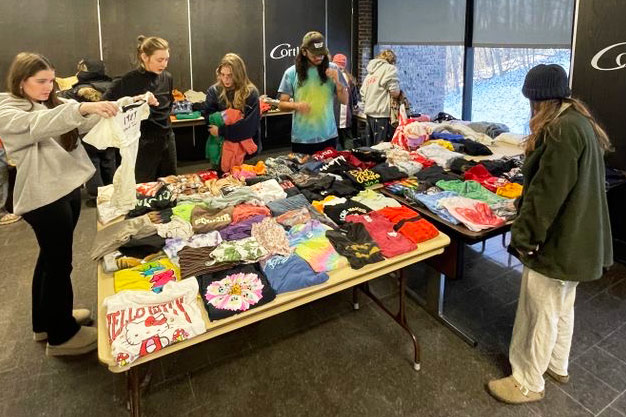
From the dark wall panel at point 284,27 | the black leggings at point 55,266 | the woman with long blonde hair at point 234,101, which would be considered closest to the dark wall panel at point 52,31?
the dark wall panel at point 284,27

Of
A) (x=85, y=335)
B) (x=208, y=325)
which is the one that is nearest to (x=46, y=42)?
(x=85, y=335)

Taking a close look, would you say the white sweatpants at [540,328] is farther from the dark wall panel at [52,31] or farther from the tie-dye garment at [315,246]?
the dark wall panel at [52,31]

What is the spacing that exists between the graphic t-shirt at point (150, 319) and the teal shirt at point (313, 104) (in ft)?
6.97

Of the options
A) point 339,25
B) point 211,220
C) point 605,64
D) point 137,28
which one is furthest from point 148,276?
point 339,25

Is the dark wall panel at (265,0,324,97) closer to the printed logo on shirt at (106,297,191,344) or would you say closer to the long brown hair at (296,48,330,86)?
the long brown hair at (296,48,330,86)

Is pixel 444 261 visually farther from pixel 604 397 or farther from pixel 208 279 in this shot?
pixel 208 279

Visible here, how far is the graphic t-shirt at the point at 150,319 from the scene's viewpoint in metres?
1.58

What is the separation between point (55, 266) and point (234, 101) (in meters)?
1.71

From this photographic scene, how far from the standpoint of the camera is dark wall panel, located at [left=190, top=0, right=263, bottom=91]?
21.9 feet

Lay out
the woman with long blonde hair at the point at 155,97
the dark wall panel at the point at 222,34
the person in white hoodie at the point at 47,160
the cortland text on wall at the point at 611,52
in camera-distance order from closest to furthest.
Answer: the person in white hoodie at the point at 47,160
the woman with long blonde hair at the point at 155,97
the cortland text on wall at the point at 611,52
the dark wall panel at the point at 222,34

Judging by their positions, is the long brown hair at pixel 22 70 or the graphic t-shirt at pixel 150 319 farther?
the long brown hair at pixel 22 70

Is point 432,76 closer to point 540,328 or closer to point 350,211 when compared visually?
point 350,211

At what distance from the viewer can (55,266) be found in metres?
2.33

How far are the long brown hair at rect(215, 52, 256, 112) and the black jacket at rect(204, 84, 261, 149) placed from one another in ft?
0.11
